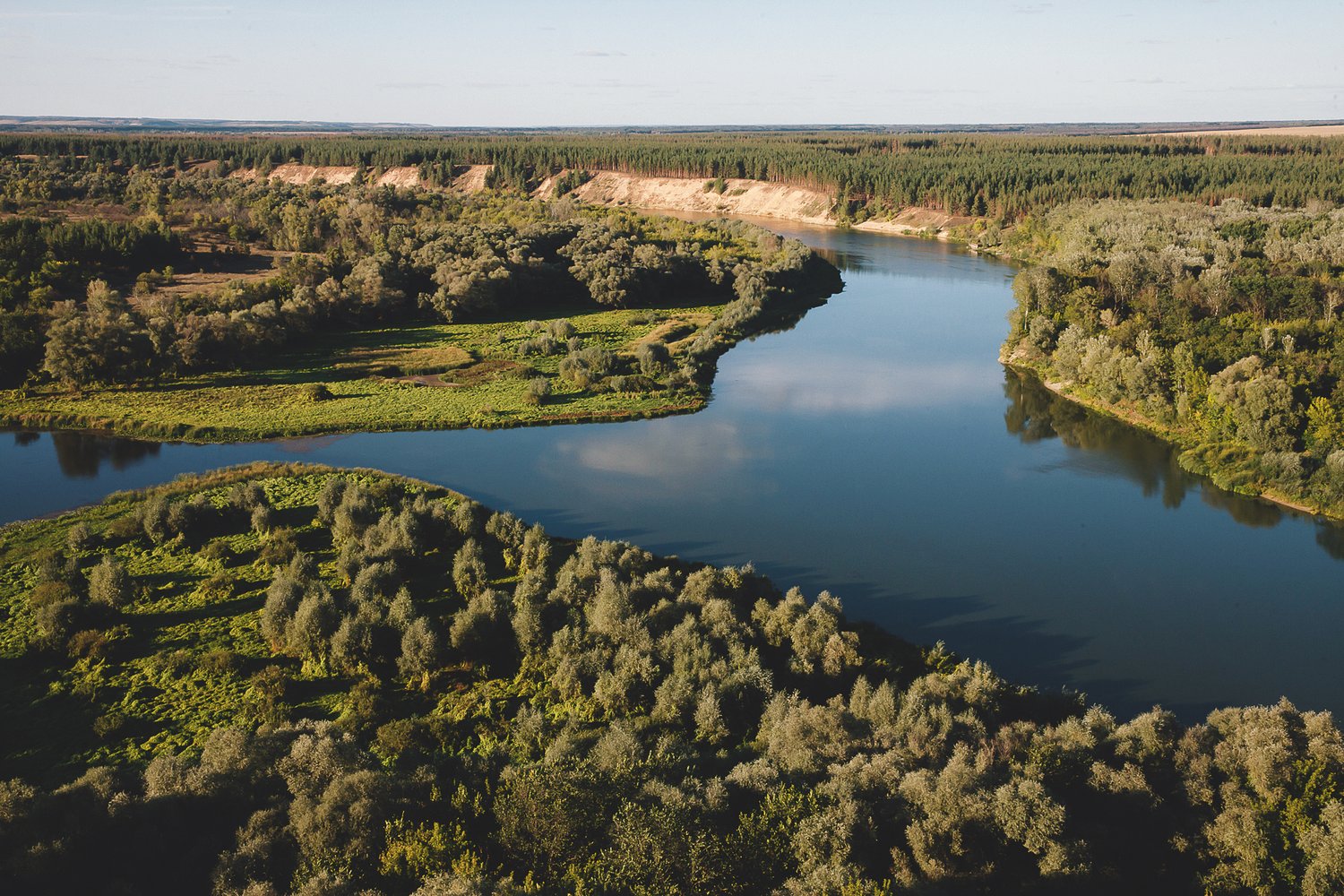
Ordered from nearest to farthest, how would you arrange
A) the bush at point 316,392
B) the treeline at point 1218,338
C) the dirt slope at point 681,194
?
the treeline at point 1218,338 → the bush at point 316,392 → the dirt slope at point 681,194

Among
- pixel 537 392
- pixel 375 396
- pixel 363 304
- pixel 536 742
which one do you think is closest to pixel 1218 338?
pixel 537 392

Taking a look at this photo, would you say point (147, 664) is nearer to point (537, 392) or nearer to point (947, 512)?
point (537, 392)

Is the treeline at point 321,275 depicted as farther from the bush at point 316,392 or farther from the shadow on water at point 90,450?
the bush at point 316,392

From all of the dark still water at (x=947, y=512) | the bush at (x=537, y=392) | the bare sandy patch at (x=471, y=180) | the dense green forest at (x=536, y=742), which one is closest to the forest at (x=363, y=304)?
the bush at (x=537, y=392)

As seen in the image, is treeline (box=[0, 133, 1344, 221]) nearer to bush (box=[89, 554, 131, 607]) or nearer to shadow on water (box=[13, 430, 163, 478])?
shadow on water (box=[13, 430, 163, 478])

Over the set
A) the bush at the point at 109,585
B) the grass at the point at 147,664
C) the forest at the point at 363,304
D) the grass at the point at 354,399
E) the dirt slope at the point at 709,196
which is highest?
the dirt slope at the point at 709,196

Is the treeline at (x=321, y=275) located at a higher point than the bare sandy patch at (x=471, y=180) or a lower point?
lower

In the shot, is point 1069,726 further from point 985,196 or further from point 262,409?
point 985,196

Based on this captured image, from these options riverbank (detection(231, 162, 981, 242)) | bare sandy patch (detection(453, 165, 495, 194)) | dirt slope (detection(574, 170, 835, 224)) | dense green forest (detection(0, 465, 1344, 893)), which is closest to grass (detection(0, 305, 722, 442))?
dense green forest (detection(0, 465, 1344, 893))
